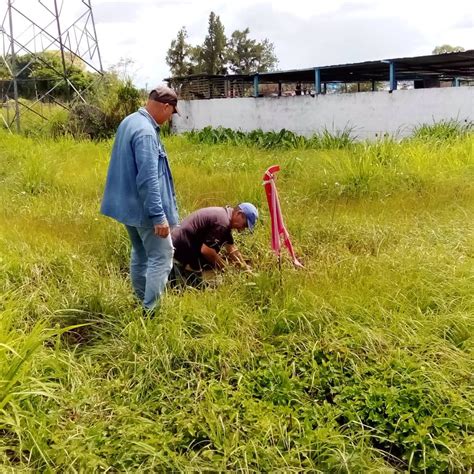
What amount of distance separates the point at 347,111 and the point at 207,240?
8773mm

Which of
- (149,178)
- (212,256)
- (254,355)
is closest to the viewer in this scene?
(254,355)

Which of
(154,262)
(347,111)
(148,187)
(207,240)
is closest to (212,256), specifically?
(207,240)

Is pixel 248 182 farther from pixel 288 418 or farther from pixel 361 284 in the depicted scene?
pixel 288 418

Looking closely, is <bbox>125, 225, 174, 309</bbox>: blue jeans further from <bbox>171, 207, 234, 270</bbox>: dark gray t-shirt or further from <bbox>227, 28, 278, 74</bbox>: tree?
<bbox>227, 28, 278, 74</bbox>: tree

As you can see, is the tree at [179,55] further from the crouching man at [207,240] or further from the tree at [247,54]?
→ the crouching man at [207,240]

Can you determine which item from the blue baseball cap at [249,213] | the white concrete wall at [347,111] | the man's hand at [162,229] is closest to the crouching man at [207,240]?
the blue baseball cap at [249,213]

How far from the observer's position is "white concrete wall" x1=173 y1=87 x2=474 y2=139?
10164 mm

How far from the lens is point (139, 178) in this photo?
2996 millimetres

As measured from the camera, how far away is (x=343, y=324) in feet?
9.73

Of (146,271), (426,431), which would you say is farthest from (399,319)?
(146,271)

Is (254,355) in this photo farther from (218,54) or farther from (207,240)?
(218,54)

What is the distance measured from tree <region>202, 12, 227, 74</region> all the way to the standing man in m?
34.5

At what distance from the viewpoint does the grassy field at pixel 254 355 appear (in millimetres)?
2178

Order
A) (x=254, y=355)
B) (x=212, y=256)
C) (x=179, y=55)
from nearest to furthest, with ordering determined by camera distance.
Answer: (x=254, y=355) < (x=212, y=256) < (x=179, y=55)
